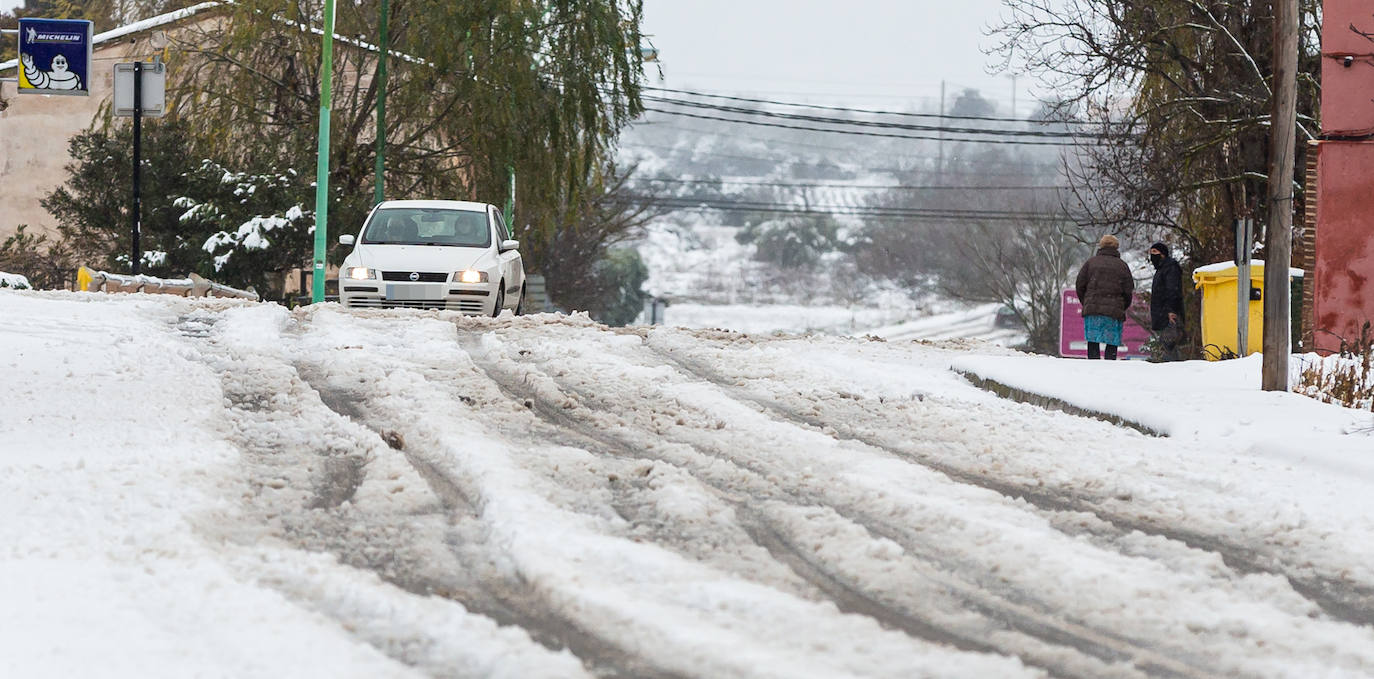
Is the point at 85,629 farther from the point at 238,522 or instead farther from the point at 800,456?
the point at 800,456

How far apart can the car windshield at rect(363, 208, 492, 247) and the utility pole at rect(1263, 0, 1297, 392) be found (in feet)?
34.9

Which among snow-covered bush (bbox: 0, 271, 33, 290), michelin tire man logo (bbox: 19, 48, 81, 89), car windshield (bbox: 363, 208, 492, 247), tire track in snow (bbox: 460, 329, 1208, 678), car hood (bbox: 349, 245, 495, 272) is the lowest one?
tire track in snow (bbox: 460, 329, 1208, 678)

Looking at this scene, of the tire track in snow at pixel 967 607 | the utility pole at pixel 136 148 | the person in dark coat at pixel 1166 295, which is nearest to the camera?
the tire track in snow at pixel 967 607

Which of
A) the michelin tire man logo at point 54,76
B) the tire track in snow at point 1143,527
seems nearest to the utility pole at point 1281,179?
the tire track in snow at point 1143,527

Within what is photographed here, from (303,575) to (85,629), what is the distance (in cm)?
87

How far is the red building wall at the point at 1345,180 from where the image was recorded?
17781 mm

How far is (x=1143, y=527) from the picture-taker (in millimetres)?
6680

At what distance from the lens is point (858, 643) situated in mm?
4688

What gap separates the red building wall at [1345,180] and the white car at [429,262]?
9.70 metres

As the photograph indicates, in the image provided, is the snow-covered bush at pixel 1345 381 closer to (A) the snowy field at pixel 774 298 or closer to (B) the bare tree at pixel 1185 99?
(B) the bare tree at pixel 1185 99

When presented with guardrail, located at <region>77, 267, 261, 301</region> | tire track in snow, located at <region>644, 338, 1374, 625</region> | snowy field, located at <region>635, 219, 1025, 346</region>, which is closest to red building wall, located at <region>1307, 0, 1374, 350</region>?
tire track in snow, located at <region>644, 338, 1374, 625</region>

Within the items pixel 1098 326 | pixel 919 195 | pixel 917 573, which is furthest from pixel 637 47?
pixel 919 195

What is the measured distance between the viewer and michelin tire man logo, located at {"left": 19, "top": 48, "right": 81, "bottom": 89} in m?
24.5

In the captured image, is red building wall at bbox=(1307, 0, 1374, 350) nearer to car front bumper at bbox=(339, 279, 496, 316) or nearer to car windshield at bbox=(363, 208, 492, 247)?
car front bumper at bbox=(339, 279, 496, 316)
